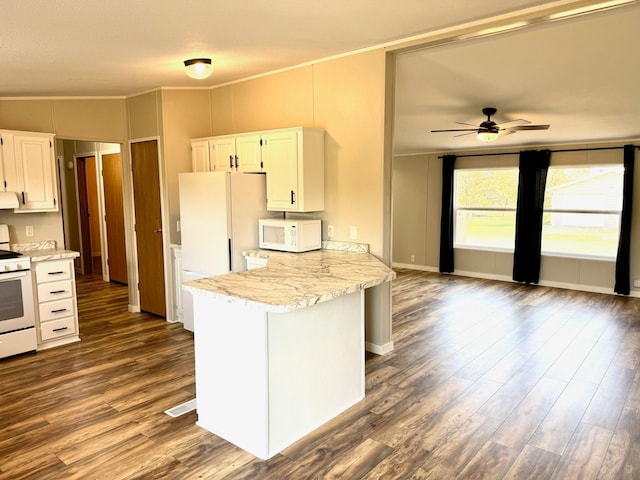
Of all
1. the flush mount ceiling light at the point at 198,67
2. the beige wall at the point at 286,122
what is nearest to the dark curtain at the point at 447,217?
the beige wall at the point at 286,122

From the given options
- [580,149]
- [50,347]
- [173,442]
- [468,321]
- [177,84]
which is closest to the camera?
[173,442]

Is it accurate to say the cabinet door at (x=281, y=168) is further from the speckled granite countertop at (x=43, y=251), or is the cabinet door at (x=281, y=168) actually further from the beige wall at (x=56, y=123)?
the beige wall at (x=56, y=123)

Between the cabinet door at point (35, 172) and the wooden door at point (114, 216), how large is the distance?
8.03 feet

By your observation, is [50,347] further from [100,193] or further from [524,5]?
[524,5]

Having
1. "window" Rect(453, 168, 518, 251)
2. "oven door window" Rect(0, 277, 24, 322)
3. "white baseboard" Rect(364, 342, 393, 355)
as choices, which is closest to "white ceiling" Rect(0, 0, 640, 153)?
"oven door window" Rect(0, 277, 24, 322)

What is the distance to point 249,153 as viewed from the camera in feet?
14.7

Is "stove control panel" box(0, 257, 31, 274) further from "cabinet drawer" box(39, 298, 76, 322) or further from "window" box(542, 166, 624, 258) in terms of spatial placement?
"window" box(542, 166, 624, 258)

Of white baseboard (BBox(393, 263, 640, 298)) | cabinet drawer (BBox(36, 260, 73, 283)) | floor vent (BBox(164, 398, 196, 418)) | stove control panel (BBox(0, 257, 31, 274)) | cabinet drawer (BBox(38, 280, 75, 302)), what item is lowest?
white baseboard (BBox(393, 263, 640, 298))

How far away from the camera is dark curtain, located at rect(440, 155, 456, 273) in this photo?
8.56 m

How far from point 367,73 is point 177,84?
2205mm

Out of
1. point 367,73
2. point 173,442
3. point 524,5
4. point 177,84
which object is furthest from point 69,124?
point 524,5

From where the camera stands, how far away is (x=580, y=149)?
721 cm

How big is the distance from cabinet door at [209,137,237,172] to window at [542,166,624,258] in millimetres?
5625

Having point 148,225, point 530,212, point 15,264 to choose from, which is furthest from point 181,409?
point 530,212
